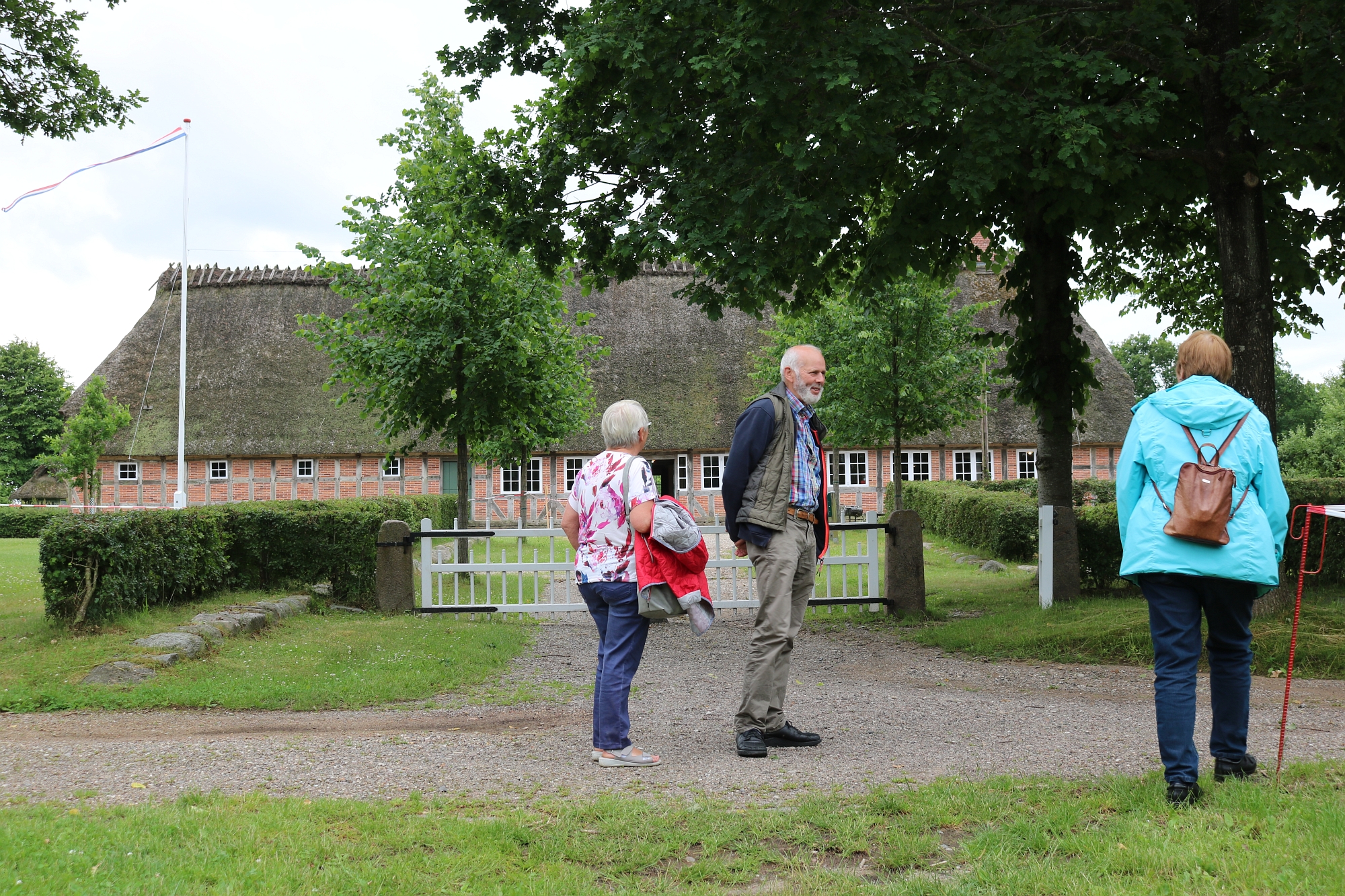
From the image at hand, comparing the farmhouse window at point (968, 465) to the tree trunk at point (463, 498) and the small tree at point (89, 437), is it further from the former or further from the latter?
the small tree at point (89, 437)

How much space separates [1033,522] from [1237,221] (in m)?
8.00

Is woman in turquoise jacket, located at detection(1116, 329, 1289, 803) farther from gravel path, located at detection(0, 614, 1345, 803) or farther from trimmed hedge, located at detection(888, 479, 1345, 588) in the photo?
trimmed hedge, located at detection(888, 479, 1345, 588)

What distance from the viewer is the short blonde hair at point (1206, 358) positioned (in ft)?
13.5

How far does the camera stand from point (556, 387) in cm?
1506

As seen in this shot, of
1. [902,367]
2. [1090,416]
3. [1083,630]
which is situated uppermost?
[902,367]

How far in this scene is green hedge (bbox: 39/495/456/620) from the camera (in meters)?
8.50

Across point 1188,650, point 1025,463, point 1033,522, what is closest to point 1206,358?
point 1188,650

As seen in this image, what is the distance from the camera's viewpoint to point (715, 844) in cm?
359

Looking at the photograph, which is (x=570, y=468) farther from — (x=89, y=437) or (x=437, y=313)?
(x=437, y=313)

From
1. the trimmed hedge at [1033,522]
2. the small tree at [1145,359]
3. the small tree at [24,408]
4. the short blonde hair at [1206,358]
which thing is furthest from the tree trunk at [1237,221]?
the small tree at [1145,359]

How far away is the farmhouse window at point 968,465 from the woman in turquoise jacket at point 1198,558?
30213 millimetres

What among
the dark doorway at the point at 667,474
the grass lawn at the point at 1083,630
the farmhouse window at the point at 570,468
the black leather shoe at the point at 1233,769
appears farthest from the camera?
the dark doorway at the point at 667,474

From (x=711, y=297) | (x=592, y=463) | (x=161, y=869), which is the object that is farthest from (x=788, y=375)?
(x=711, y=297)

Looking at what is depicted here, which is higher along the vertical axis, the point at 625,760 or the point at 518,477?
the point at 518,477
